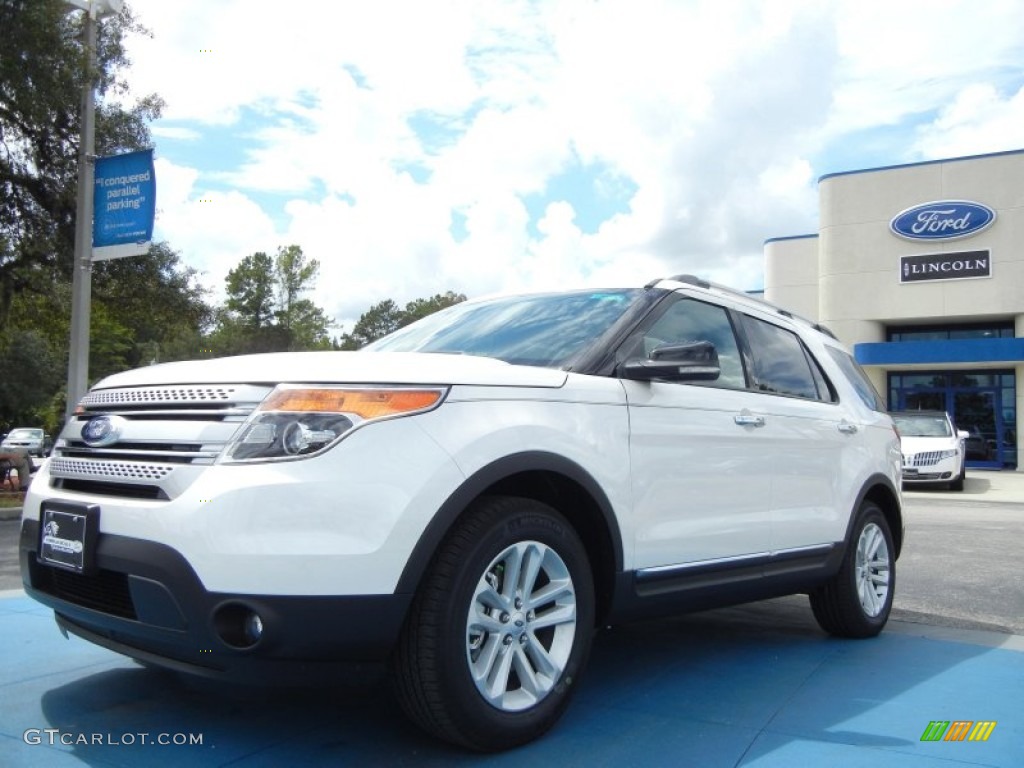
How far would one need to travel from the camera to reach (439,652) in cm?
286

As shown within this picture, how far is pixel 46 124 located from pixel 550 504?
44.9ft

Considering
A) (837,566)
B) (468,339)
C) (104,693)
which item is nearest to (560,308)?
(468,339)

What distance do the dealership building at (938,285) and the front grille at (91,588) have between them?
27.1m

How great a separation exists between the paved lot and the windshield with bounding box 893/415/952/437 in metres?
14.5

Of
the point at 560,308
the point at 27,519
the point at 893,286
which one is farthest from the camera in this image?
the point at 893,286

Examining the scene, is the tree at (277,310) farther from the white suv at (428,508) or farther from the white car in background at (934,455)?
the white suv at (428,508)

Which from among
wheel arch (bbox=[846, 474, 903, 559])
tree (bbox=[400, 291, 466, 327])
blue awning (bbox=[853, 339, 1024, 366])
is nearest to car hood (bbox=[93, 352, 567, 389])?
wheel arch (bbox=[846, 474, 903, 559])

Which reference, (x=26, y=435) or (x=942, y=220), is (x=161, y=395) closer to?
(x=942, y=220)

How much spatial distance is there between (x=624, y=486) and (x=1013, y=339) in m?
26.4

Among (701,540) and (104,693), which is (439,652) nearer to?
(701,540)

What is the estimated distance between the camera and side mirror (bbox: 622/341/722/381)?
3.61 meters

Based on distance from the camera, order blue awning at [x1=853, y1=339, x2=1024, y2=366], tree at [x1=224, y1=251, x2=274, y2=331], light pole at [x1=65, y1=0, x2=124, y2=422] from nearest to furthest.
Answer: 1. light pole at [x1=65, y1=0, x2=124, y2=422]
2. blue awning at [x1=853, y1=339, x2=1024, y2=366]
3. tree at [x1=224, y1=251, x2=274, y2=331]

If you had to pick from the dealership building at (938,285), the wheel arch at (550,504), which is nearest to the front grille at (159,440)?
the wheel arch at (550,504)
